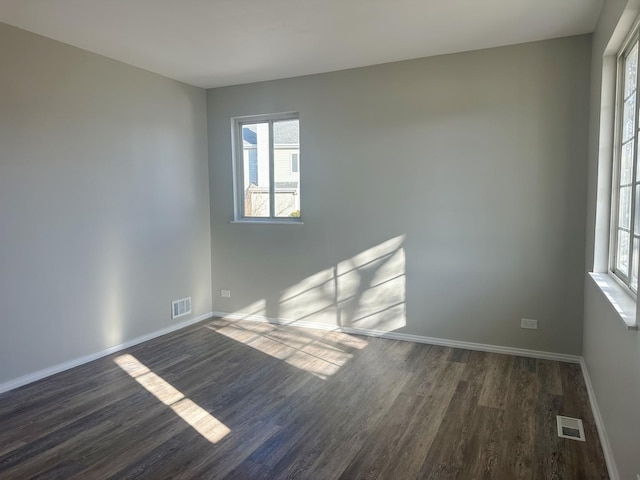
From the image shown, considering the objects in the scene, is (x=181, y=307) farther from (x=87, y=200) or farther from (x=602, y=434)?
(x=602, y=434)

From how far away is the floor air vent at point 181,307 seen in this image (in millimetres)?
4754

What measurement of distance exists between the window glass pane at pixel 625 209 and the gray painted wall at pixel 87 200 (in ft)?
13.2

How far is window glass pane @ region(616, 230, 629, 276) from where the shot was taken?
2546 mm

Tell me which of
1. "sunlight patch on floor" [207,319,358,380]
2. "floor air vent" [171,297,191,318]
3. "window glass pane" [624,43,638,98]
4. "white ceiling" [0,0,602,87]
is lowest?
"sunlight patch on floor" [207,319,358,380]

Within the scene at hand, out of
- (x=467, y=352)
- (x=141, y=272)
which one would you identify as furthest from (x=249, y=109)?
(x=467, y=352)

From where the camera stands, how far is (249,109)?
16.1 ft

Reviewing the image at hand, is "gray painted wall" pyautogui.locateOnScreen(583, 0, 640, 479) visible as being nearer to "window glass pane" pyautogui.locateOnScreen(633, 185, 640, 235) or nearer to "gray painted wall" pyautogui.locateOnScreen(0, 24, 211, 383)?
"window glass pane" pyautogui.locateOnScreen(633, 185, 640, 235)

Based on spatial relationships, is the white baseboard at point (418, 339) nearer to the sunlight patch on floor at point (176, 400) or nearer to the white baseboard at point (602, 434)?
the white baseboard at point (602, 434)

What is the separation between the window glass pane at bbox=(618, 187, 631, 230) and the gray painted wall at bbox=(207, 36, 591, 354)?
2.59 ft

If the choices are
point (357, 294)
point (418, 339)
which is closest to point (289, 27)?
point (357, 294)

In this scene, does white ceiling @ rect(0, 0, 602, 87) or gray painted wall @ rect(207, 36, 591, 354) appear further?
gray painted wall @ rect(207, 36, 591, 354)

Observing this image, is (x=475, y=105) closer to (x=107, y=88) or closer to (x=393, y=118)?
(x=393, y=118)

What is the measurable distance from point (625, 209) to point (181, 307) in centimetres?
419

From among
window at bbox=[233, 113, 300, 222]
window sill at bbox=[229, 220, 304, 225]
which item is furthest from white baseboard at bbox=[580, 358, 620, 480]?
window at bbox=[233, 113, 300, 222]
